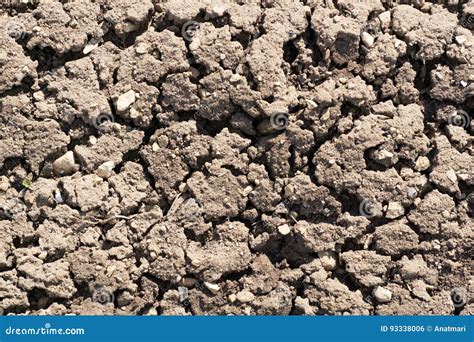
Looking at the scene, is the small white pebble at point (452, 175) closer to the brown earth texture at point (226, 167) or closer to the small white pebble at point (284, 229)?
the brown earth texture at point (226, 167)

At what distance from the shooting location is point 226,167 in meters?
3.30

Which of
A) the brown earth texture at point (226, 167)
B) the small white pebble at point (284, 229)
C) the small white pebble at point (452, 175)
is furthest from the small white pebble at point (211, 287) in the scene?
the small white pebble at point (452, 175)

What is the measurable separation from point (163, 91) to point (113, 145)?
32cm

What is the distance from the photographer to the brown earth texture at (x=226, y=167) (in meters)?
3.27

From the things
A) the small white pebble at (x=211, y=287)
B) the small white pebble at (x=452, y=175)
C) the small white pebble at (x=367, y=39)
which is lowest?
the small white pebble at (x=211, y=287)

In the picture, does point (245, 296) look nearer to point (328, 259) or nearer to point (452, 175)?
point (328, 259)

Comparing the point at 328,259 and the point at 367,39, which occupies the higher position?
the point at 367,39


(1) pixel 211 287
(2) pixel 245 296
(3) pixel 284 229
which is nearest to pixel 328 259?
(3) pixel 284 229

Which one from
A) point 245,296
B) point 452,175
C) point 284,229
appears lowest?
point 245,296

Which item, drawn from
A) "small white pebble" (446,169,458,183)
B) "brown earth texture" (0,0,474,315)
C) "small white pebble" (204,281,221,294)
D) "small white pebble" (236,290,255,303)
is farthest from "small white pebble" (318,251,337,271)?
"small white pebble" (446,169,458,183)

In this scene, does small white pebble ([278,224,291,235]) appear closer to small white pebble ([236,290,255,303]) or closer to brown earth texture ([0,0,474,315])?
brown earth texture ([0,0,474,315])

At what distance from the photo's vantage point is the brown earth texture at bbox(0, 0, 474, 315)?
327cm

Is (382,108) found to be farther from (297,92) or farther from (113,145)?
(113,145)

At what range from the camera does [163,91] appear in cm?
330
